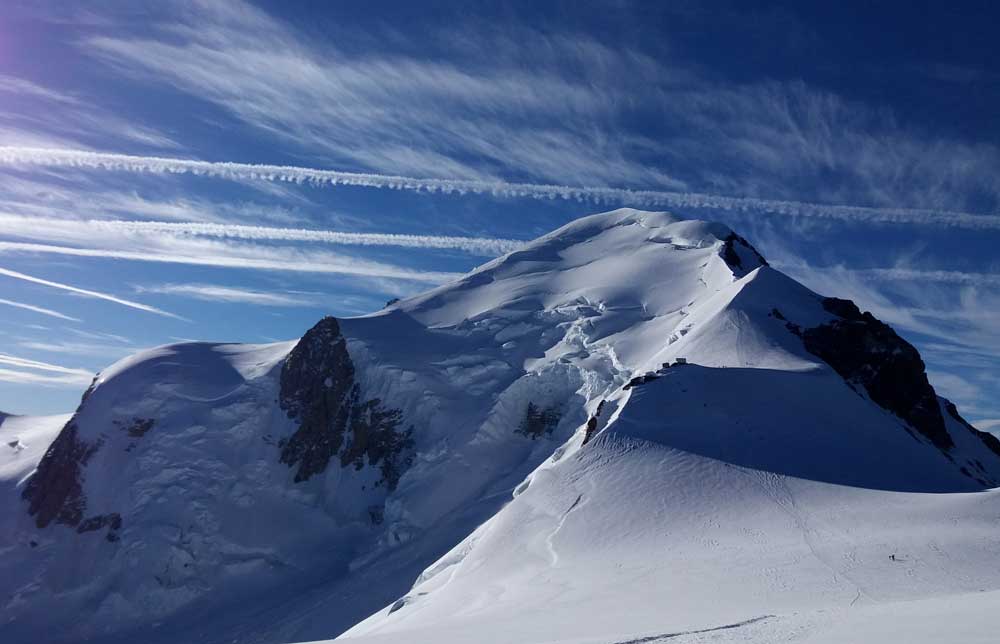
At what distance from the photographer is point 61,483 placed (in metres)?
68.3

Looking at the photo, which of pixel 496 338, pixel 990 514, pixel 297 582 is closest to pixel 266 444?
pixel 297 582

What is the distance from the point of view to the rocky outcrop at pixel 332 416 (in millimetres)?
66312

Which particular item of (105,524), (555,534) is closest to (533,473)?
(555,534)

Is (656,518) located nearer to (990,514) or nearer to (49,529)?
(990,514)

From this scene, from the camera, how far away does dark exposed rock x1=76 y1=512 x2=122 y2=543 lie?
207ft

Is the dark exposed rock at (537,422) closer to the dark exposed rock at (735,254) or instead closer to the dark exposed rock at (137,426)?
the dark exposed rock at (735,254)

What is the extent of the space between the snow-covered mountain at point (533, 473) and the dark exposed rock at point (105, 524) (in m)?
0.21

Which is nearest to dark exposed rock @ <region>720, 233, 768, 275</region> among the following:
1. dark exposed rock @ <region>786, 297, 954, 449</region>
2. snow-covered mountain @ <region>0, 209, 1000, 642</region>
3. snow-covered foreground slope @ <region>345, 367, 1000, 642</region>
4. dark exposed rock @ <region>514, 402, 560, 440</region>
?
snow-covered mountain @ <region>0, 209, 1000, 642</region>

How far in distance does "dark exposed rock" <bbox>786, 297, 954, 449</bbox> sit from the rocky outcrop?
3444 cm

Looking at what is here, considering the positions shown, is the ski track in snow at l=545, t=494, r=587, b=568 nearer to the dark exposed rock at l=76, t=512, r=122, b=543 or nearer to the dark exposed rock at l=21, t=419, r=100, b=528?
the dark exposed rock at l=76, t=512, r=122, b=543

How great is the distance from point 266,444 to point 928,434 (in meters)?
54.8

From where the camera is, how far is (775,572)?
2508cm

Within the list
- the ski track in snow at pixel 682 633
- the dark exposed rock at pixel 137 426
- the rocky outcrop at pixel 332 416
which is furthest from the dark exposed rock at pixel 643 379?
the dark exposed rock at pixel 137 426

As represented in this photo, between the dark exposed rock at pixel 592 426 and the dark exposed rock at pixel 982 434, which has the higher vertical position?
the dark exposed rock at pixel 592 426
